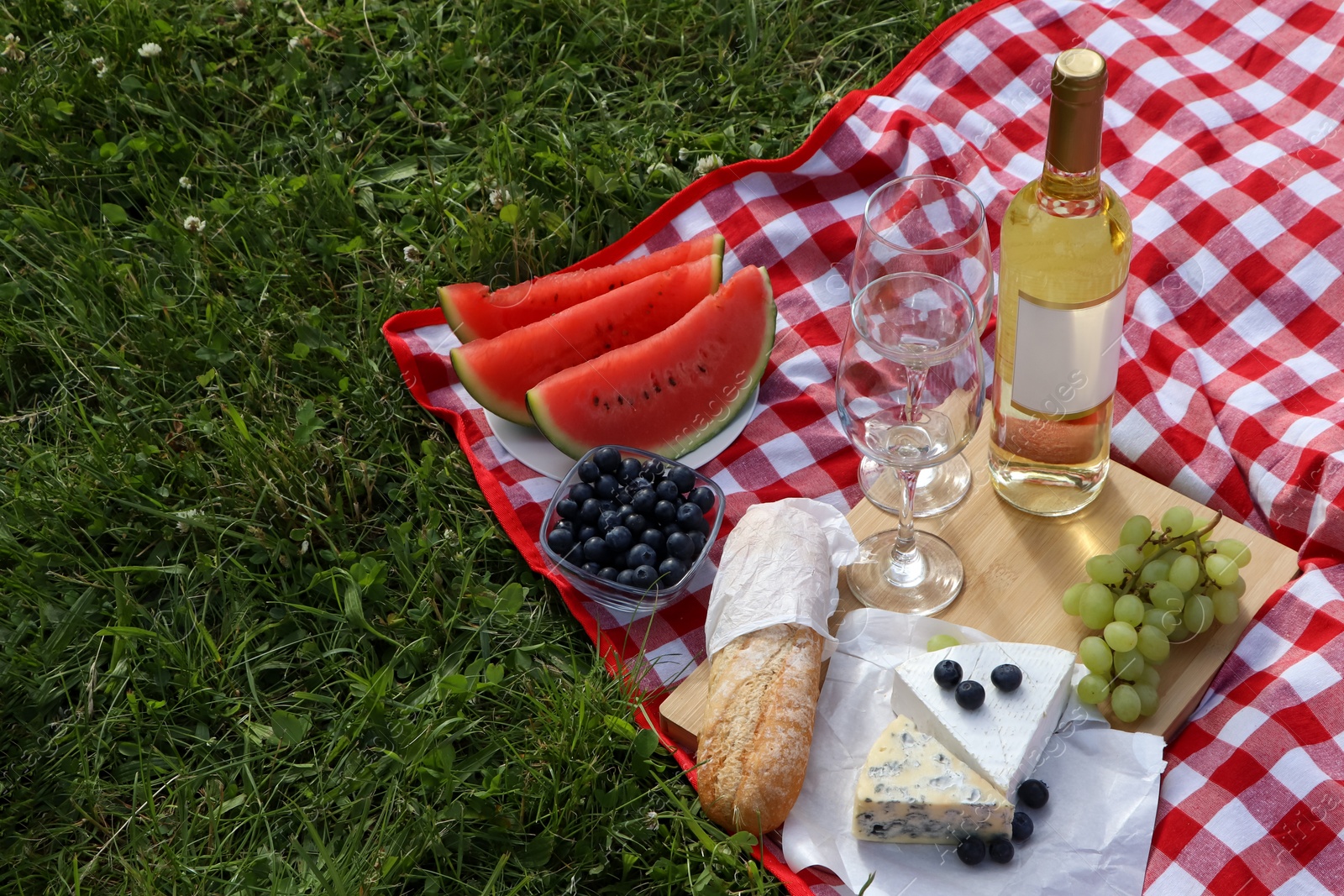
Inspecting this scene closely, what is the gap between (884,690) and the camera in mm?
2004

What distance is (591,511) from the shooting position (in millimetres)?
2227

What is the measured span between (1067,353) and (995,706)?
0.58 meters

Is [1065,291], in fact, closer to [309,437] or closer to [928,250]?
[928,250]

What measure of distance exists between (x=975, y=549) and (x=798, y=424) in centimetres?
51

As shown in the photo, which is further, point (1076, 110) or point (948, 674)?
point (948, 674)

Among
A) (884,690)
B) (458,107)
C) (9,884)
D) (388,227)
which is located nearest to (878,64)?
(458,107)

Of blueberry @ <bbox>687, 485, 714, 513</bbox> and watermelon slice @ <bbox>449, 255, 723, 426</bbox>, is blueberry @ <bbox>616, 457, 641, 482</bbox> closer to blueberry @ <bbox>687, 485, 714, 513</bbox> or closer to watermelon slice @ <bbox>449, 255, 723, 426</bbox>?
blueberry @ <bbox>687, 485, 714, 513</bbox>

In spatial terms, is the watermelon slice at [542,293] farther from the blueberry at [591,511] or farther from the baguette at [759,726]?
the baguette at [759,726]

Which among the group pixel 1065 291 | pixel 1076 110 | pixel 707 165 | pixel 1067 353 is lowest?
pixel 707 165

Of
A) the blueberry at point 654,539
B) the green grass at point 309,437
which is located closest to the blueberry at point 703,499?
the blueberry at point 654,539

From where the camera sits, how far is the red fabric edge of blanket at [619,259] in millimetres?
2066

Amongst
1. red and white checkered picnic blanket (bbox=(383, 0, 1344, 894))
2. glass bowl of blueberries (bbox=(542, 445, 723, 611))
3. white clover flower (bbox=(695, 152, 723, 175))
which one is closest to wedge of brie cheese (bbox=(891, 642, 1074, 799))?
red and white checkered picnic blanket (bbox=(383, 0, 1344, 894))

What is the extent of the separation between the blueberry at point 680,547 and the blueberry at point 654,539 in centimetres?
2

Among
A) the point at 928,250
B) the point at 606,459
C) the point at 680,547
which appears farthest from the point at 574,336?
the point at 928,250
